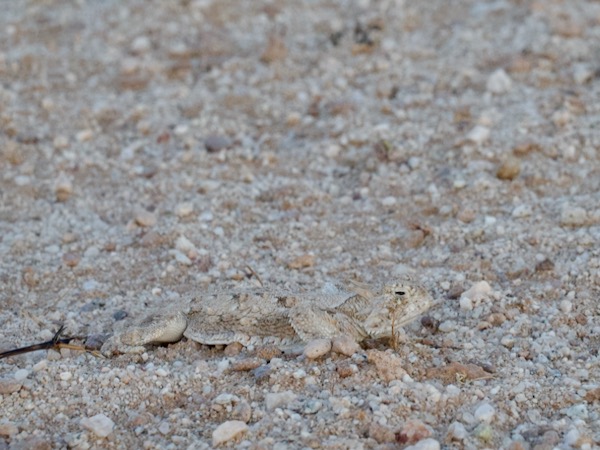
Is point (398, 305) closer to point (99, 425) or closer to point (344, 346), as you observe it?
point (344, 346)

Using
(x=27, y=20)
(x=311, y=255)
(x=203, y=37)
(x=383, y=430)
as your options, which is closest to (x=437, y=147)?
(x=311, y=255)

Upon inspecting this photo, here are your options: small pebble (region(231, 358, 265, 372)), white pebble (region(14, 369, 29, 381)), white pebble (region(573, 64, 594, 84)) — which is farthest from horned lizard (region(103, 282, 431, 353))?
white pebble (region(573, 64, 594, 84))

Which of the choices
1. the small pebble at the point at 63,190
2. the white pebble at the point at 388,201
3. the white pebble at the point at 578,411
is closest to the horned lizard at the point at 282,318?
the white pebble at the point at 578,411

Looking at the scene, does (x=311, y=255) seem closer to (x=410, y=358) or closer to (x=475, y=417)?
(x=410, y=358)

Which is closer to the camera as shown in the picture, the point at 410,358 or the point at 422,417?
the point at 422,417

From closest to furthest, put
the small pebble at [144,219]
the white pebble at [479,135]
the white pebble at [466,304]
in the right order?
the white pebble at [466,304] → the small pebble at [144,219] → the white pebble at [479,135]

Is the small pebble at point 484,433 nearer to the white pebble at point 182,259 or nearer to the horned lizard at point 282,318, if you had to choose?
the horned lizard at point 282,318
